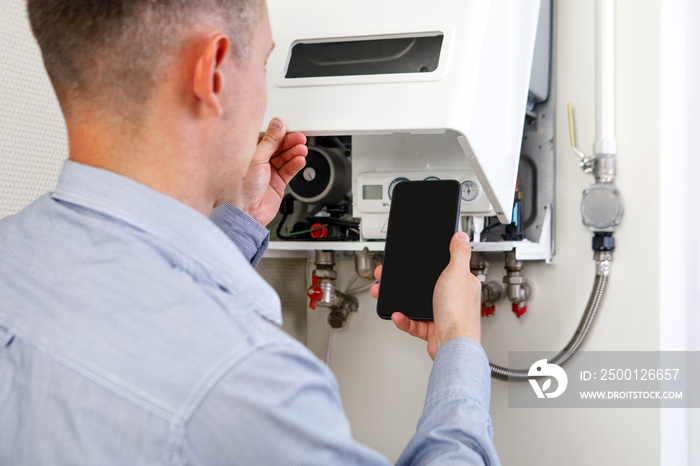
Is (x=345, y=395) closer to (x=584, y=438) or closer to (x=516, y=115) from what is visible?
(x=584, y=438)

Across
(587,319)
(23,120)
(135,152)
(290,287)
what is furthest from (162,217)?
(290,287)

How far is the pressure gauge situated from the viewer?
3.53 ft

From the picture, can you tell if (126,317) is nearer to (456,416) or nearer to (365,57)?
(456,416)

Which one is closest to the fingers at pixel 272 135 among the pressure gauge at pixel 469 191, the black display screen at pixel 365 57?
the black display screen at pixel 365 57

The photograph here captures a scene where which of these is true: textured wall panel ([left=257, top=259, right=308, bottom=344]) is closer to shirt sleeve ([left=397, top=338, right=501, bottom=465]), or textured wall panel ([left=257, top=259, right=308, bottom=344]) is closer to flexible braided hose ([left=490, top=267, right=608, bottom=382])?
flexible braided hose ([left=490, top=267, right=608, bottom=382])

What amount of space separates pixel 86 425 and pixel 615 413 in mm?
1135

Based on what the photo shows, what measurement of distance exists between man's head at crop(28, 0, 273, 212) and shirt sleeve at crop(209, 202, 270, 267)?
301 mm

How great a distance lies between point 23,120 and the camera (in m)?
0.96

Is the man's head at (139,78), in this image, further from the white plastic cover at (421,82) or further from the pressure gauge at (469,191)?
the pressure gauge at (469,191)

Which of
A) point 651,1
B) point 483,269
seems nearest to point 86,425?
point 483,269

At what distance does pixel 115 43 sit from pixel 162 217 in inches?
5.9

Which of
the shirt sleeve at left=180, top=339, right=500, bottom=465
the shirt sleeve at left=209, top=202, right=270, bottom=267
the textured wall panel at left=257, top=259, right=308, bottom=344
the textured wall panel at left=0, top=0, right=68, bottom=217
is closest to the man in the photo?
the shirt sleeve at left=180, top=339, right=500, bottom=465

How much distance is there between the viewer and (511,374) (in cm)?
129

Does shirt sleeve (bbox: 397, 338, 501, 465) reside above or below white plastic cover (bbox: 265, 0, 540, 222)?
below
